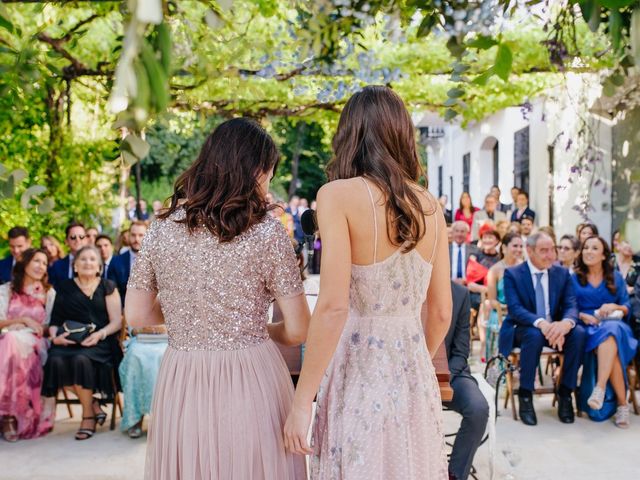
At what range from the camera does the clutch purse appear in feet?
20.4

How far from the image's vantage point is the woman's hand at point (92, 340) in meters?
6.22

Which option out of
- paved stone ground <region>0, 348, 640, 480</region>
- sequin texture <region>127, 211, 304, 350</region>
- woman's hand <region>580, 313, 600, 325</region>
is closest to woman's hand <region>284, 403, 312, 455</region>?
sequin texture <region>127, 211, 304, 350</region>

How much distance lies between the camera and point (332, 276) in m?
2.23

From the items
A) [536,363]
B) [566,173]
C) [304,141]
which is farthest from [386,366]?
[304,141]

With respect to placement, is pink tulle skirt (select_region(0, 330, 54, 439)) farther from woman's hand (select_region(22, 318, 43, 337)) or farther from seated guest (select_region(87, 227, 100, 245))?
seated guest (select_region(87, 227, 100, 245))

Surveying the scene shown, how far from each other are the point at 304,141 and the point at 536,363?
3107cm

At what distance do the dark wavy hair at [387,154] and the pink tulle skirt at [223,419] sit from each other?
25.8 inches

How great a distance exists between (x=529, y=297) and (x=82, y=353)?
3.85 m

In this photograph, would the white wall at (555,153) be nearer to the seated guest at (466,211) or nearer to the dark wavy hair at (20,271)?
the seated guest at (466,211)

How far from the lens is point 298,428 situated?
235cm

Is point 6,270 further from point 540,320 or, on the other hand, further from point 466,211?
point 466,211

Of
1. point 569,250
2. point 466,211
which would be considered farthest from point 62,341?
point 466,211

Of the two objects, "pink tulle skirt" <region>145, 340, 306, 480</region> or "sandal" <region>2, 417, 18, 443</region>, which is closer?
"pink tulle skirt" <region>145, 340, 306, 480</region>

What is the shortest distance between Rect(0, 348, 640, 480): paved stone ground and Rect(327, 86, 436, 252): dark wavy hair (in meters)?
3.17
